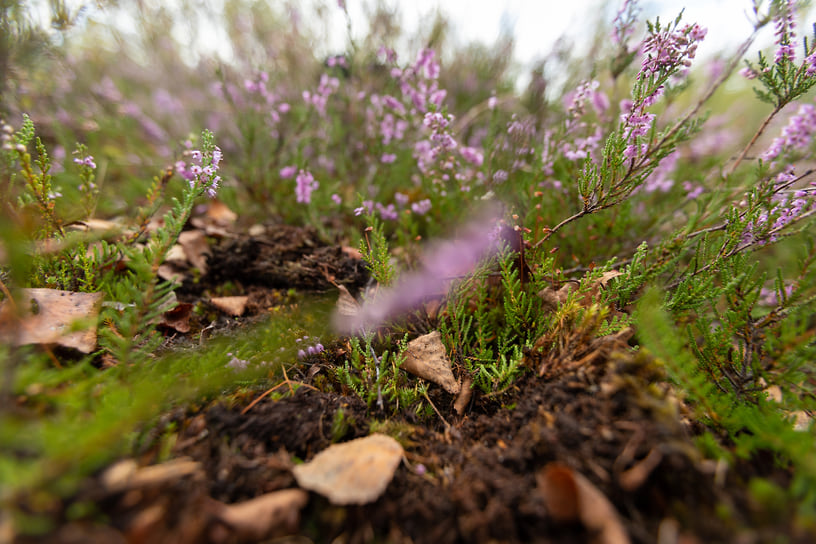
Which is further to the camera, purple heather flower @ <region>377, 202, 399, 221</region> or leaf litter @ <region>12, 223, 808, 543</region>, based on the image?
purple heather flower @ <region>377, 202, 399, 221</region>

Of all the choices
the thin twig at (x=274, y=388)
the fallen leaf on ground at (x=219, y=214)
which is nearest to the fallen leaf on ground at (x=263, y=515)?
the thin twig at (x=274, y=388)

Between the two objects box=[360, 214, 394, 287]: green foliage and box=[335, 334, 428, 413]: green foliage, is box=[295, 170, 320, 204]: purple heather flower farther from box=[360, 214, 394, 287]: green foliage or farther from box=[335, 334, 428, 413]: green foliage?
box=[335, 334, 428, 413]: green foliage

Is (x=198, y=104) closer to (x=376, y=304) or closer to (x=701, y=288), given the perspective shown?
(x=376, y=304)

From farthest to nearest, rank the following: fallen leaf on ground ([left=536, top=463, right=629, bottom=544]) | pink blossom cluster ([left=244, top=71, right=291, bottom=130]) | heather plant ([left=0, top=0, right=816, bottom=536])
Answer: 1. pink blossom cluster ([left=244, top=71, right=291, bottom=130])
2. heather plant ([left=0, top=0, right=816, bottom=536])
3. fallen leaf on ground ([left=536, top=463, right=629, bottom=544])

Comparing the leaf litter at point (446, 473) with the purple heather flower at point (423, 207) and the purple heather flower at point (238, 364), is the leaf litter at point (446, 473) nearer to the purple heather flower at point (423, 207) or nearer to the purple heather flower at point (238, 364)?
the purple heather flower at point (238, 364)


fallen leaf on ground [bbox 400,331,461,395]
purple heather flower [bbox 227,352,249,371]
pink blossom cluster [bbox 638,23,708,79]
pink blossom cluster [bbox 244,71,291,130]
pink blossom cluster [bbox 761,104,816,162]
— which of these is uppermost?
pink blossom cluster [bbox 244,71,291,130]

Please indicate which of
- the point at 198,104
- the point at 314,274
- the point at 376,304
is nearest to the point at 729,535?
the point at 376,304

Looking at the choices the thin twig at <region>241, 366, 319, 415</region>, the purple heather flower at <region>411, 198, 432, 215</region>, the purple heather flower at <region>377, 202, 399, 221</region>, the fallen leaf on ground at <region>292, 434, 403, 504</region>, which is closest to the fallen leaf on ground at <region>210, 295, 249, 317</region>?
the thin twig at <region>241, 366, 319, 415</region>
